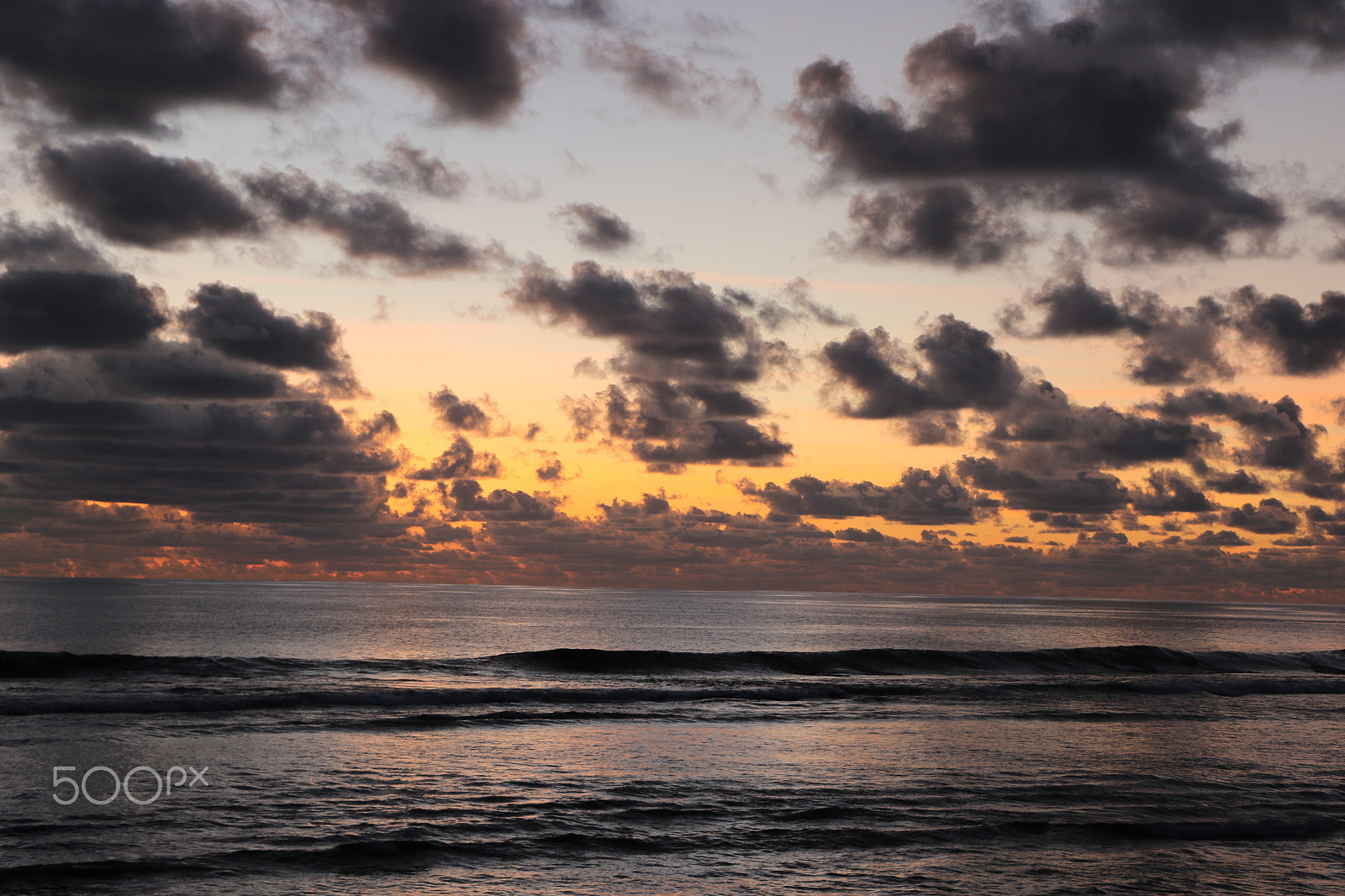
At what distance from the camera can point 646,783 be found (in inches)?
943

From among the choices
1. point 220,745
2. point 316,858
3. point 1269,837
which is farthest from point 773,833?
point 220,745

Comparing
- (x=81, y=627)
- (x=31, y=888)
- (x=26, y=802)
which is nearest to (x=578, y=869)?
(x=31, y=888)

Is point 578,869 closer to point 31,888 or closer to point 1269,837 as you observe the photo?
point 31,888

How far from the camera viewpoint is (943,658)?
64000mm

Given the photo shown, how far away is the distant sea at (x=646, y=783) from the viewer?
55.5 feet

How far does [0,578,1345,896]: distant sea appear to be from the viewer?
55.5 ft

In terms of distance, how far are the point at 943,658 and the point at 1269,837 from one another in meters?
44.5

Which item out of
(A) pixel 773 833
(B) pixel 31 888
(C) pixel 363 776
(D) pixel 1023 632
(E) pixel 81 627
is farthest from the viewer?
(D) pixel 1023 632

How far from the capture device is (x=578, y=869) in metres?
16.9

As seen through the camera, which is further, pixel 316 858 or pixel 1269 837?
pixel 1269 837

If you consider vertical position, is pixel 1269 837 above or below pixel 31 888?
below

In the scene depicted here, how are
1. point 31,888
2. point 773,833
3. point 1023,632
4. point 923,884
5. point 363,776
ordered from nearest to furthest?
1. point 31,888
2. point 923,884
3. point 773,833
4. point 363,776
5. point 1023,632

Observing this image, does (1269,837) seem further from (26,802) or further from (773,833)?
(26,802)

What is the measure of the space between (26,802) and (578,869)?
12198 millimetres
